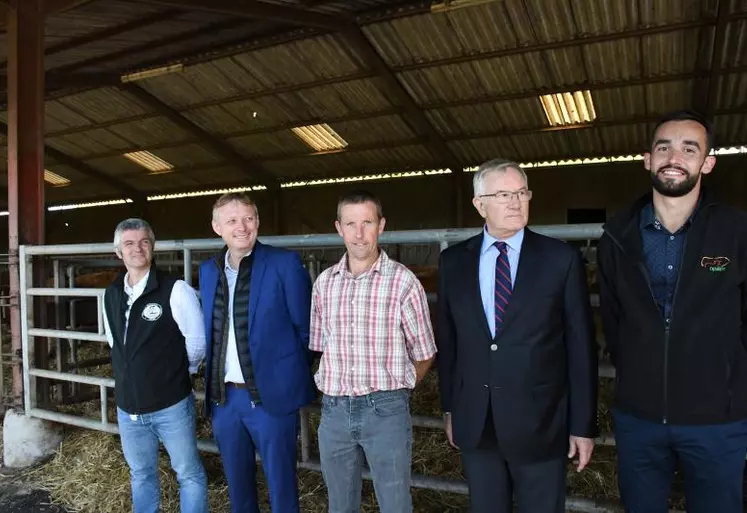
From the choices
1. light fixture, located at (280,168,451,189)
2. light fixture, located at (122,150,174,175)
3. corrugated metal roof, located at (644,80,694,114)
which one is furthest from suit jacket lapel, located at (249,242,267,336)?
light fixture, located at (122,150,174,175)

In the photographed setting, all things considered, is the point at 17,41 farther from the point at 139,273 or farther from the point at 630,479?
the point at 630,479

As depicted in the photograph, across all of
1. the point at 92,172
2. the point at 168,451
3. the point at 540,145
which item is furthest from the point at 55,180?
the point at 168,451

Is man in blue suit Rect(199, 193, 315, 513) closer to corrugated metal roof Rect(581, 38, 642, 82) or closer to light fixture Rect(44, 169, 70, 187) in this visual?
corrugated metal roof Rect(581, 38, 642, 82)

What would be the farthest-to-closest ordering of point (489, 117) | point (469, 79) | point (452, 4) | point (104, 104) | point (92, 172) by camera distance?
point (92, 172), point (104, 104), point (489, 117), point (469, 79), point (452, 4)

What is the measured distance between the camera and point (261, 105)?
12.1m

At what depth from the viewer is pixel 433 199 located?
15438 millimetres

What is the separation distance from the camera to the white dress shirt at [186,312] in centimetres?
286

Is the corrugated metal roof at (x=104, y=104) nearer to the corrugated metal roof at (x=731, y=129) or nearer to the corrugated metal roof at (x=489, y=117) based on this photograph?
the corrugated metal roof at (x=489, y=117)

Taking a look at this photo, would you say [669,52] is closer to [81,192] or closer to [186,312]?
[186,312]

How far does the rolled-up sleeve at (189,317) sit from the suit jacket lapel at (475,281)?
1400 millimetres

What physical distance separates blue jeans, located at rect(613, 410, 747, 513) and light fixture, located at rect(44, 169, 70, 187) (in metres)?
19.9

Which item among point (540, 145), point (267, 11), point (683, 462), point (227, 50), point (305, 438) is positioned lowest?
point (305, 438)

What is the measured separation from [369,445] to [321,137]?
11.9 metres

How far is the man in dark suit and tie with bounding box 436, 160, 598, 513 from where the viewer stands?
6.74 ft
